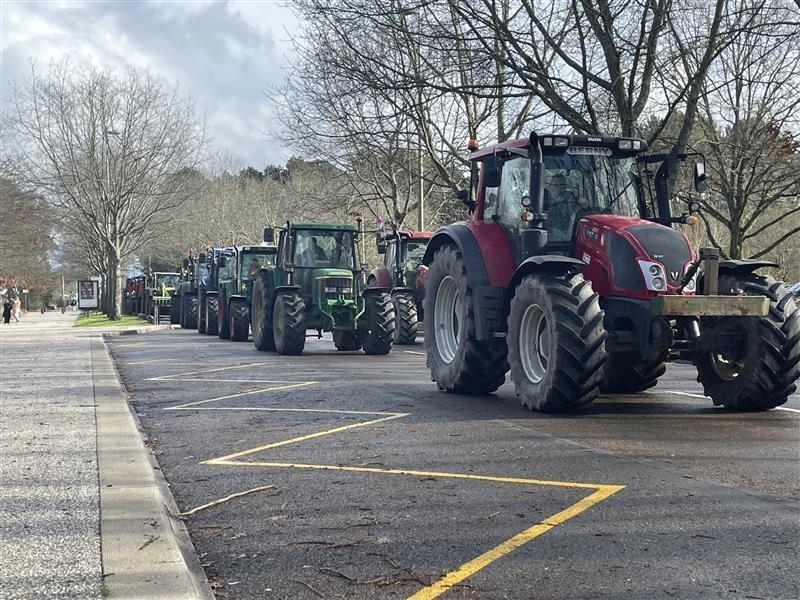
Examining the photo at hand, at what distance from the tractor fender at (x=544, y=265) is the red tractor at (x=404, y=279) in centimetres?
1180

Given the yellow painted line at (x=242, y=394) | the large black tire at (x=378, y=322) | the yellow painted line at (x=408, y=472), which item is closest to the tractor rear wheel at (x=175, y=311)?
the large black tire at (x=378, y=322)

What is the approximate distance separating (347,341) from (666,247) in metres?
12.6

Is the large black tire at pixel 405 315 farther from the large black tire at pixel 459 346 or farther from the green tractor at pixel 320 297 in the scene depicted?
the large black tire at pixel 459 346

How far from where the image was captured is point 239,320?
85.6 feet

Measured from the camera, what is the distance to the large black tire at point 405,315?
23.0 metres

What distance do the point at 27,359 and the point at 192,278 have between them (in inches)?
679

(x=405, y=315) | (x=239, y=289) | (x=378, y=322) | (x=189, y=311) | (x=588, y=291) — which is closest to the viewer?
(x=588, y=291)

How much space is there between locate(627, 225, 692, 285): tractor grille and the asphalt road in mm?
1346

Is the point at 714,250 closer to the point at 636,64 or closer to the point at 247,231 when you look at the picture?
the point at 636,64

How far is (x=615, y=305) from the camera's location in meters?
9.83

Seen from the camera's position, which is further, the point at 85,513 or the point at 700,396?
the point at 700,396

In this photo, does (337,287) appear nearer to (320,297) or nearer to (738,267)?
(320,297)

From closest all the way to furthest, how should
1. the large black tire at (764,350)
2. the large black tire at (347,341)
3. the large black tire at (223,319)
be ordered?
the large black tire at (764,350), the large black tire at (347,341), the large black tire at (223,319)

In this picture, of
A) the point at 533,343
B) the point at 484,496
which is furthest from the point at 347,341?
the point at 484,496
